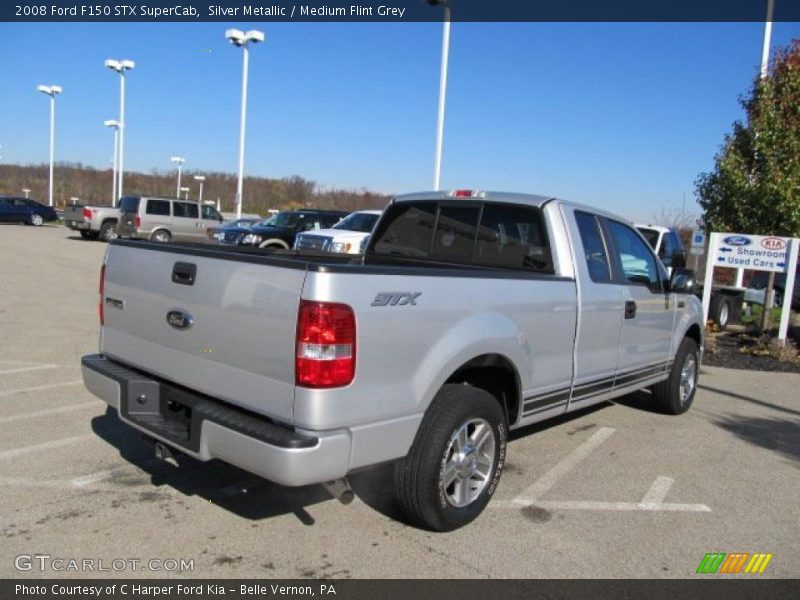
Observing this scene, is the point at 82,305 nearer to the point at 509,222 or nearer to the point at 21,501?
the point at 21,501

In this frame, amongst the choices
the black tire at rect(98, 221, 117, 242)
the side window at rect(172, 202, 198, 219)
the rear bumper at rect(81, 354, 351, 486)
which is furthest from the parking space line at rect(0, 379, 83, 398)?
the black tire at rect(98, 221, 117, 242)

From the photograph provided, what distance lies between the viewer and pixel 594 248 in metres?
4.87

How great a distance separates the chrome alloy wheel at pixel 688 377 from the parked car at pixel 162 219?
20344 mm

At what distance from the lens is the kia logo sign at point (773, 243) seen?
10.2 metres

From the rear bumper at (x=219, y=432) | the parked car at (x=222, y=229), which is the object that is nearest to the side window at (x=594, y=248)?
the rear bumper at (x=219, y=432)

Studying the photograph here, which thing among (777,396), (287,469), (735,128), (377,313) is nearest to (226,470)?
(287,469)

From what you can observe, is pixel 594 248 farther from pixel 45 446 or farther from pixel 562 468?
pixel 45 446

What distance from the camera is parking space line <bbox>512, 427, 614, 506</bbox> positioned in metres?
4.35

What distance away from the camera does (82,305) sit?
11078 millimetres

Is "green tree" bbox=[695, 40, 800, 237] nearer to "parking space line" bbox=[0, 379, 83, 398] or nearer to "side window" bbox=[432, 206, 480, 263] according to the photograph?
"side window" bbox=[432, 206, 480, 263]

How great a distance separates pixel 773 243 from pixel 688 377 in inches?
189

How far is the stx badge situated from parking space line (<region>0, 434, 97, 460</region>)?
300cm

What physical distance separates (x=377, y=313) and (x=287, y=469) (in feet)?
2.57

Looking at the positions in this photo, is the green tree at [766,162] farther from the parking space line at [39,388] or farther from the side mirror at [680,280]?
the parking space line at [39,388]
